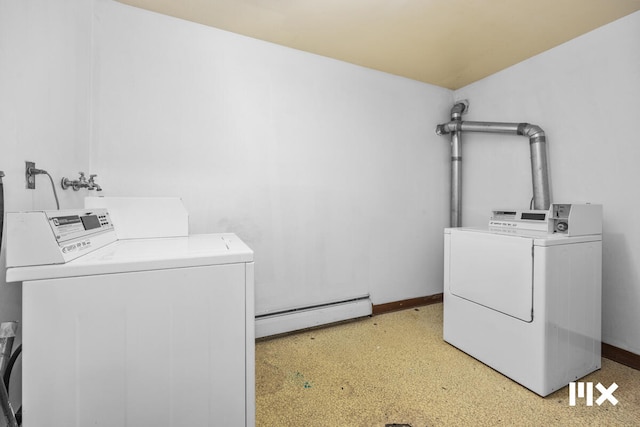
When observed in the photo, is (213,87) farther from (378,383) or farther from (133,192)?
(378,383)

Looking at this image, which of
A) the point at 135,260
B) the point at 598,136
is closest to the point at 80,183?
the point at 135,260

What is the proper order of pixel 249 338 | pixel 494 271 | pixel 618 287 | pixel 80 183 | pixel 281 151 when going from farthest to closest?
pixel 281 151 < pixel 618 287 < pixel 494 271 < pixel 80 183 < pixel 249 338

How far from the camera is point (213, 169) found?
2.09 m

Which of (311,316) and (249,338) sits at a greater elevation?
(249,338)

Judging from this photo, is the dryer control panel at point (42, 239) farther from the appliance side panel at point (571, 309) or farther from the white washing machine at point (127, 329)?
the appliance side panel at point (571, 309)

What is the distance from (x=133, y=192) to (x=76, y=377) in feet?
4.21

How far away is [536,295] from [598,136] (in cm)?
134

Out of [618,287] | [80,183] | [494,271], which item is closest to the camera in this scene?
[80,183]

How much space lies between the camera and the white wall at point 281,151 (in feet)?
6.15

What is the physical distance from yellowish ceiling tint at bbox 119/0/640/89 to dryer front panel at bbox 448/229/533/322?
56.0 inches

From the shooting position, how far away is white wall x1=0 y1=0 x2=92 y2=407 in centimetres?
103

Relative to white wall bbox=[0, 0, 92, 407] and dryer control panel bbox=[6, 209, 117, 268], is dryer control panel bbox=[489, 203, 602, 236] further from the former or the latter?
white wall bbox=[0, 0, 92, 407]
